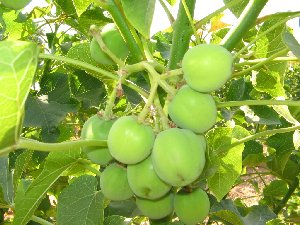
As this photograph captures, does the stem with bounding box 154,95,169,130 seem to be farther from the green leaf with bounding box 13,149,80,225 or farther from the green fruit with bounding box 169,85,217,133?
the green leaf with bounding box 13,149,80,225

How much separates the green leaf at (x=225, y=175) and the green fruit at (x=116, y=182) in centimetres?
45

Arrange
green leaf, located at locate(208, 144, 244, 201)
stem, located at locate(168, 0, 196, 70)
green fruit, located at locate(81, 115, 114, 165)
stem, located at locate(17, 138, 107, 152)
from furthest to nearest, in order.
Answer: green leaf, located at locate(208, 144, 244, 201), stem, located at locate(168, 0, 196, 70), green fruit, located at locate(81, 115, 114, 165), stem, located at locate(17, 138, 107, 152)

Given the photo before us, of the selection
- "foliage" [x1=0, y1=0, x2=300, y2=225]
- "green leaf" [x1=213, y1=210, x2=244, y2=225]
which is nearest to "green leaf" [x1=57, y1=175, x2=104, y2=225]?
"foliage" [x1=0, y1=0, x2=300, y2=225]

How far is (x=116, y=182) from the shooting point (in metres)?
1.26

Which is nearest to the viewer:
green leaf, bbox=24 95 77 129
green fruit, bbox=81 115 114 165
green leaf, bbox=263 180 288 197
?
green fruit, bbox=81 115 114 165

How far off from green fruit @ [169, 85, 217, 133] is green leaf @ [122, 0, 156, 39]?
0.60ft

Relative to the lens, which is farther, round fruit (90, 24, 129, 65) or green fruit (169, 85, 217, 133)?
round fruit (90, 24, 129, 65)

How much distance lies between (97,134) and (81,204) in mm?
424

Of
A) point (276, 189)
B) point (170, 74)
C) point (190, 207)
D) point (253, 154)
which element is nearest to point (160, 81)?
point (170, 74)

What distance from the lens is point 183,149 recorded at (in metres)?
1.06

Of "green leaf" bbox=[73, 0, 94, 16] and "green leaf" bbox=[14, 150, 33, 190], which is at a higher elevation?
"green leaf" bbox=[73, 0, 94, 16]

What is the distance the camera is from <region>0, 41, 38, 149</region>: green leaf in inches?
32.3

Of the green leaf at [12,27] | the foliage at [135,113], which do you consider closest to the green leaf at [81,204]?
the foliage at [135,113]

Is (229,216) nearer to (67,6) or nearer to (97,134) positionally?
(97,134)
